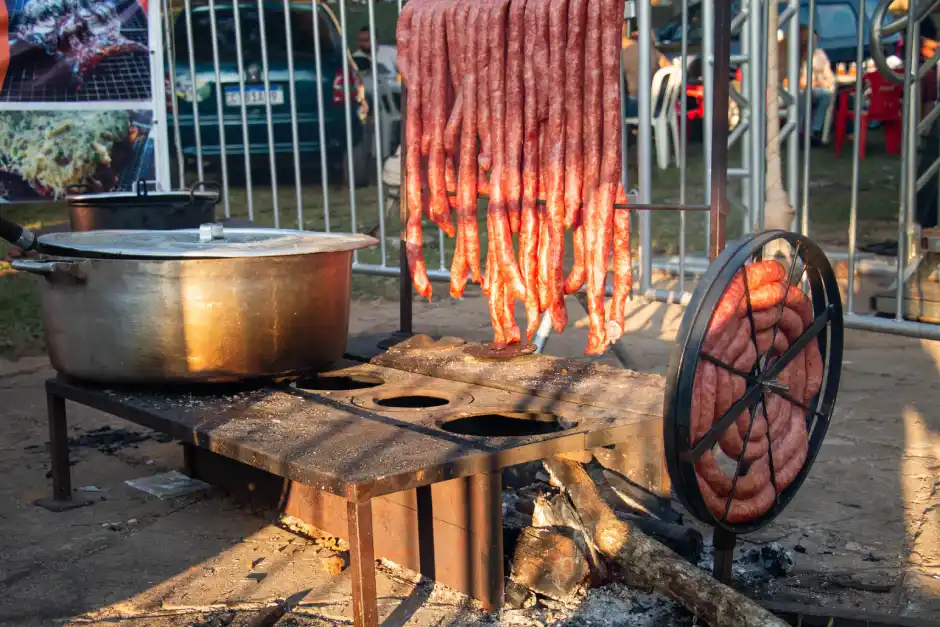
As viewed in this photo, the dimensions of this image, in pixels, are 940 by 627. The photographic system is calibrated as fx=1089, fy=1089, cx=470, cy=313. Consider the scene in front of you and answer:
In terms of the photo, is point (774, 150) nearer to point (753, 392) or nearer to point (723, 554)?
point (753, 392)

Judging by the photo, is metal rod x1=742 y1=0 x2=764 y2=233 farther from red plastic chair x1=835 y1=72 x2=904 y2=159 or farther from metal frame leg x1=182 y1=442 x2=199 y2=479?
red plastic chair x1=835 y1=72 x2=904 y2=159

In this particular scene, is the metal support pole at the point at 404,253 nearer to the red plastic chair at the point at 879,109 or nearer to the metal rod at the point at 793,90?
the metal rod at the point at 793,90

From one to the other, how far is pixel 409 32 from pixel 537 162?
74cm

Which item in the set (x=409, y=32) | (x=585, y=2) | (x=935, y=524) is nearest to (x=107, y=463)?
(x=409, y=32)

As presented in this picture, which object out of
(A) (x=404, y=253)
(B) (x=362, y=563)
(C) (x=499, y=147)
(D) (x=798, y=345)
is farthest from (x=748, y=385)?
(A) (x=404, y=253)

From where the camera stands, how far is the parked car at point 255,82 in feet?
35.5

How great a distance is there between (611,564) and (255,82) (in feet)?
27.6

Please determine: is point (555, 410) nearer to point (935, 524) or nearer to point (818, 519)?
point (818, 519)

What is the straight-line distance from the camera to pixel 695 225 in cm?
1090

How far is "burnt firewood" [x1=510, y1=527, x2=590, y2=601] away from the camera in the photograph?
314 cm

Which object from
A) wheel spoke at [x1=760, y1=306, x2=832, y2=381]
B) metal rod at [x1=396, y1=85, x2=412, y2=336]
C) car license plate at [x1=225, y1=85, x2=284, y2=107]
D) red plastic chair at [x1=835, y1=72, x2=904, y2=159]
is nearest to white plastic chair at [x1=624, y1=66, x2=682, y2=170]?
red plastic chair at [x1=835, y1=72, x2=904, y2=159]

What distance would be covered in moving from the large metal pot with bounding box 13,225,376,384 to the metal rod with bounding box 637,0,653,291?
203cm

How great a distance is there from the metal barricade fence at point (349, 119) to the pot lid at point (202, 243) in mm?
1902

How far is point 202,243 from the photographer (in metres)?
3.67
